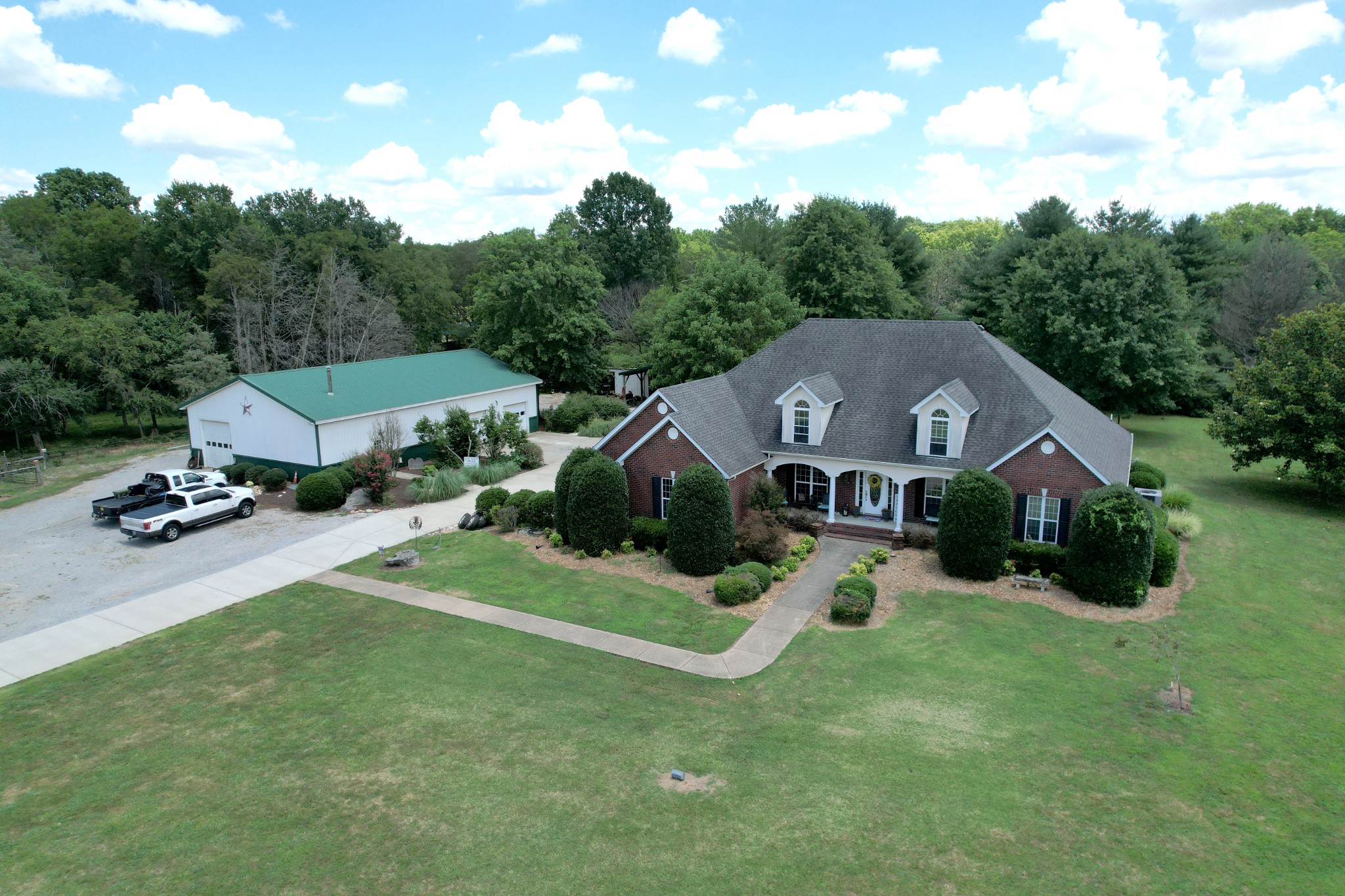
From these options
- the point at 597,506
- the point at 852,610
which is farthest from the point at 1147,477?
the point at 597,506

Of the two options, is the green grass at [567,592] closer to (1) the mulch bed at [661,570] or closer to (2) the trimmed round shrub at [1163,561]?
(1) the mulch bed at [661,570]

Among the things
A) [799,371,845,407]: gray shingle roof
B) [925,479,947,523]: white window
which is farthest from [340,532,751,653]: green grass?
[925,479,947,523]: white window

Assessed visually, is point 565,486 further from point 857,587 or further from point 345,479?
point 345,479

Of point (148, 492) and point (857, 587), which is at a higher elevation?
point (148, 492)

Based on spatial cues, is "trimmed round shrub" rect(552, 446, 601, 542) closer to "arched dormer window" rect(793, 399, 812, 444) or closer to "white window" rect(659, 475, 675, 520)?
"white window" rect(659, 475, 675, 520)

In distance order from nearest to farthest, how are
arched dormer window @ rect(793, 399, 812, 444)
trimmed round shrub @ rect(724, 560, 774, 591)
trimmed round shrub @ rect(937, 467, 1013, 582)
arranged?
trimmed round shrub @ rect(724, 560, 774, 591)
trimmed round shrub @ rect(937, 467, 1013, 582)
arched dormer window @ rect(793, 399, 812, 444)
